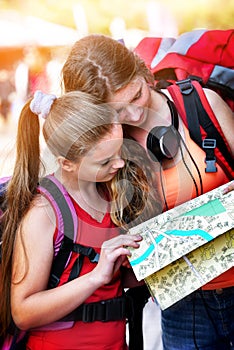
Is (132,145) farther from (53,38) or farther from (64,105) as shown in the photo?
(53,38)

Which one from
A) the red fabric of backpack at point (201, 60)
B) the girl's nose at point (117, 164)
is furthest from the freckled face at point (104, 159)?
the red fabric of backpack at point (201, 60)

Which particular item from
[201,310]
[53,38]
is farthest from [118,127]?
[53,38]

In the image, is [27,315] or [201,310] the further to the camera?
[201,310]

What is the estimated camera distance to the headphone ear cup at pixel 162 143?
4.24ft

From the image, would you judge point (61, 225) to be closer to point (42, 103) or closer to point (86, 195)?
point (86, 195)

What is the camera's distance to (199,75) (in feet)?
5.34

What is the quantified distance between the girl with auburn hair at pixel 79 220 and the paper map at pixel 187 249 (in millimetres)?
49

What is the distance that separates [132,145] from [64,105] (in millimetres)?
217

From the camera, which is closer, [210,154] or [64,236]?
[64,236]

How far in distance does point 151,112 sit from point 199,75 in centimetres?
35

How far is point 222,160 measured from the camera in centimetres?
134

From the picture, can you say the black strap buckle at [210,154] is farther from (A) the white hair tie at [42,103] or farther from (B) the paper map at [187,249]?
A: (A) the white hair tie at [42,103]

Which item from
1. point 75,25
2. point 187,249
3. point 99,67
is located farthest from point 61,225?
point 75,25

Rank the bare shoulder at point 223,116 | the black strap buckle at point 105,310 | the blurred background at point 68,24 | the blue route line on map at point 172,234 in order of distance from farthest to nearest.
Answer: the blurred background at point 68,24 → the bare shoulder at point 223,116 → the black strap buckle at point 105,310 → the blue route line on map at point 172,234
